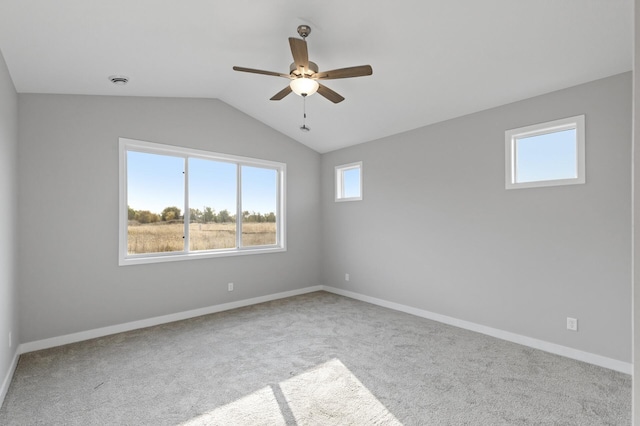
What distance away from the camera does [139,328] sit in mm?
3910

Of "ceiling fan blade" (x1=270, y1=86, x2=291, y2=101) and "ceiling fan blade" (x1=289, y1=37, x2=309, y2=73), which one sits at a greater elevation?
"ceiling fan blade" (x1=289, y1=37, x2=309, y2=73)

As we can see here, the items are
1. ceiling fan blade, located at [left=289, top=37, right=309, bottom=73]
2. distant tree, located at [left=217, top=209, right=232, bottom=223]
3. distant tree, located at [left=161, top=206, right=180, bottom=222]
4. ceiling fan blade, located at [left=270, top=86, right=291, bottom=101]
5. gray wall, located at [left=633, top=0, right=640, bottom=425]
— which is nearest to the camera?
gray wall, located at [left=633, top=0, right=640, bottom=425]

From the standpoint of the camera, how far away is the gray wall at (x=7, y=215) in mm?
2518

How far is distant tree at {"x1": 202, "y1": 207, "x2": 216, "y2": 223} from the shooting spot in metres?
4.67

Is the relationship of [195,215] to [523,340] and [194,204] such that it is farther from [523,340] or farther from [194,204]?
[523,340]

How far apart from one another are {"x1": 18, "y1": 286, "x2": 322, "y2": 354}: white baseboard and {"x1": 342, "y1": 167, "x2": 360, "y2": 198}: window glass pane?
203 centimetres

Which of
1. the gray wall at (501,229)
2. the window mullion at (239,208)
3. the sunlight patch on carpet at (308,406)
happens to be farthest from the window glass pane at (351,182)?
the sunlight patch on carpet at (308,406)

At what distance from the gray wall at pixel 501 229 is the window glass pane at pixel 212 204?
6.58ft

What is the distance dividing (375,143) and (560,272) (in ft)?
9.72

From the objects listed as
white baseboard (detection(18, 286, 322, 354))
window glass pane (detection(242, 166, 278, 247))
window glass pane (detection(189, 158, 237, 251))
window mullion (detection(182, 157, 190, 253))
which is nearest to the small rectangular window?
window glass pane (detection(242, 166, 278, 247))

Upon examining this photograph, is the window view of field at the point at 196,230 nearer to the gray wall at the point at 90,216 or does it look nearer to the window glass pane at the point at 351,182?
the gray wall at the point at 90,216

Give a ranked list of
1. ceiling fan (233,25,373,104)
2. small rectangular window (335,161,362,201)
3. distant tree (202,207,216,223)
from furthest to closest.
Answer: small rectangular window (335,161,362,201) < distant tree (202,207,216,223) < ceiling fan (233,25,373,104)

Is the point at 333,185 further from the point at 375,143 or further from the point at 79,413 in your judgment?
the point at 79,413

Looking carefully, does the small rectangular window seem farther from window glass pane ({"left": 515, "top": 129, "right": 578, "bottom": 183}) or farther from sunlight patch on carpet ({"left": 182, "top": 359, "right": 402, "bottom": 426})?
sunlight patch on carpet ({"left": 182, "top": 359, "right": 402, "bottom": 426})
